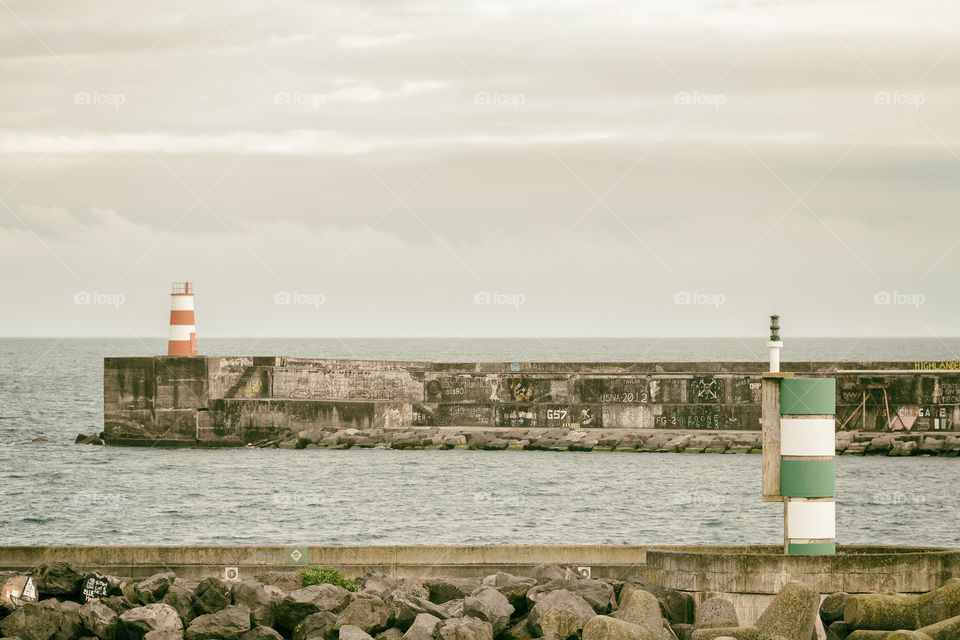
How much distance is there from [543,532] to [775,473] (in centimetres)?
1531

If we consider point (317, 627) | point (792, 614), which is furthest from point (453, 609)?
point (792, 614)

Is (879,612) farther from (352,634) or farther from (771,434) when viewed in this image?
(352,634)

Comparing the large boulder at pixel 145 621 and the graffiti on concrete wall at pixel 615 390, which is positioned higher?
the graffiti on concrete wall at pixel 615 390

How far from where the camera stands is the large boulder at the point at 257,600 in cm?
893

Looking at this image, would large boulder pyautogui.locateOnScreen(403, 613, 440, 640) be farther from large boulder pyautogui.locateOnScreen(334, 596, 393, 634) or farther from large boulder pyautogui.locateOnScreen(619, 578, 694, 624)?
large boulder pyautogui.locateOnScreen(619, 578, 694, 624)

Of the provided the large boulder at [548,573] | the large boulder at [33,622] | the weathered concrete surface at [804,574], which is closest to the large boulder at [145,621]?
the large boulder at [33,622]

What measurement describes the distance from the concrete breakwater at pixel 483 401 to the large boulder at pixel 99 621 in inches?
1155

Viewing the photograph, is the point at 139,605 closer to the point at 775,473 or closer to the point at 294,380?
the point at 775,473

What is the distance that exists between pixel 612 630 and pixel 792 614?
1.20m

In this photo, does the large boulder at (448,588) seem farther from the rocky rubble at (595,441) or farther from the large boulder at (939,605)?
the rocky rubble at (595,441)

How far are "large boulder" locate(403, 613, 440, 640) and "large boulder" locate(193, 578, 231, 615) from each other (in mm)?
1463

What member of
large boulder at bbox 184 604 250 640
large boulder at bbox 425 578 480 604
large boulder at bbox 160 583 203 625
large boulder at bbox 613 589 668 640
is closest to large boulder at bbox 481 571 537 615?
Result: large boulder at bbox 425 578 480 604

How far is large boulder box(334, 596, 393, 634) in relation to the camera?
8.80m

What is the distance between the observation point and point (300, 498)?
1135 inches
